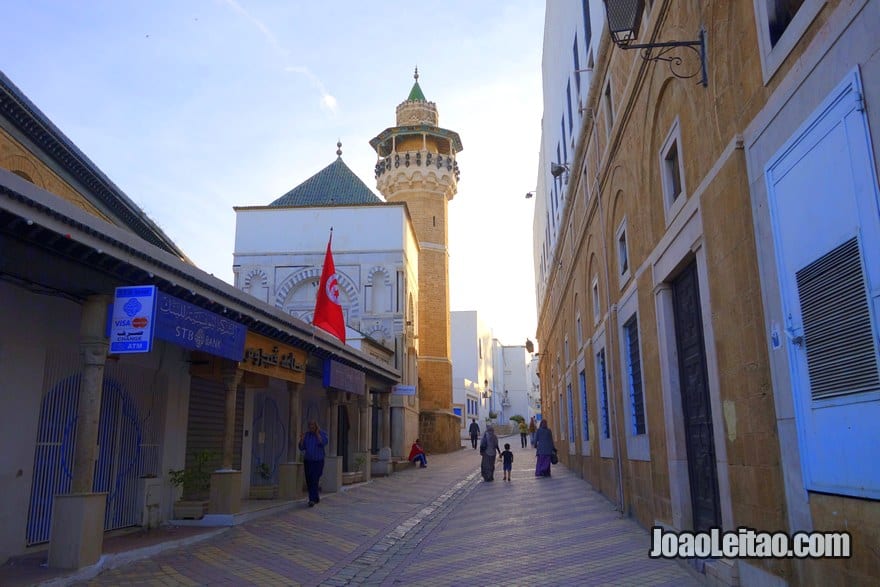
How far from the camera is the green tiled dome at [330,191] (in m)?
34.0

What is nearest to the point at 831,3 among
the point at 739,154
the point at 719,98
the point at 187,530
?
the point at 739,154

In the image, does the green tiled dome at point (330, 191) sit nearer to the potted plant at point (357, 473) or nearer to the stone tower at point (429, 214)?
the stone tower at point (429, 214)

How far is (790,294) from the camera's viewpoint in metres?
4.16

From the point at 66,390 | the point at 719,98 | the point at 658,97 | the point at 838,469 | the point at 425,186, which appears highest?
the point at 425,186

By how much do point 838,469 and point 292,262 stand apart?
1117 inches

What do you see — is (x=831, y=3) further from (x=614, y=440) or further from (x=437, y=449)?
(x=437, y=449)

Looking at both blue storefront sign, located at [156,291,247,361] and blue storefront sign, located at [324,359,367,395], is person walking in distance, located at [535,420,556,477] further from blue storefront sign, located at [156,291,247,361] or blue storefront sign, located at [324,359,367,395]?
blue storefront sign, located at [156,291,247,361]

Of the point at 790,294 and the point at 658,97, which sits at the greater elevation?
the point at 658,97

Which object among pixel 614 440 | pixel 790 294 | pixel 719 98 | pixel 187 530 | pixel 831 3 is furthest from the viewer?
pixel 614 440

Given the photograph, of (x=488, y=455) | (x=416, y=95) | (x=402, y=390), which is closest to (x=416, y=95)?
(x=416, y=95)

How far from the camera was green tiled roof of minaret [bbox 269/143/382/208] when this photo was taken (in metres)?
34.0

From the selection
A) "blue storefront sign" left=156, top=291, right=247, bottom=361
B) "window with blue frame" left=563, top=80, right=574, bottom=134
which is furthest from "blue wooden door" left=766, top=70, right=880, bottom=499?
"window with blue frame" left=563, top=80, right=574, bottom=134

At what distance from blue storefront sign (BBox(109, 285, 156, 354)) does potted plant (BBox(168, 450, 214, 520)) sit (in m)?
3.75

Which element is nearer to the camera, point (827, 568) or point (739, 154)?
point (827, 568)
